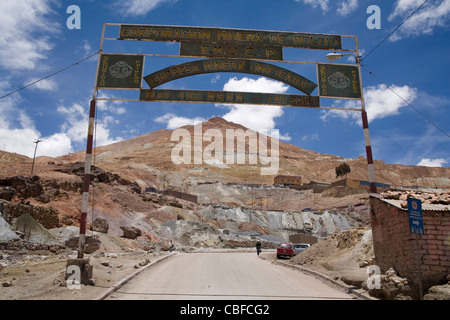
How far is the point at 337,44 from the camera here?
1229 centimetres

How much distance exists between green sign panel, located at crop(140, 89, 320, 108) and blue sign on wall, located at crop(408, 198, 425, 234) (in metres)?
5.32

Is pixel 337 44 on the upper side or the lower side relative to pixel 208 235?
upper

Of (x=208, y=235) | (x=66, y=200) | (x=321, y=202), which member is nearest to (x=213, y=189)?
(x=321, y=202)

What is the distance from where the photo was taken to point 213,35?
11.9 metres

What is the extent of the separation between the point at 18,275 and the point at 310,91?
12471mm

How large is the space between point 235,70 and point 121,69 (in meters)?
3.98

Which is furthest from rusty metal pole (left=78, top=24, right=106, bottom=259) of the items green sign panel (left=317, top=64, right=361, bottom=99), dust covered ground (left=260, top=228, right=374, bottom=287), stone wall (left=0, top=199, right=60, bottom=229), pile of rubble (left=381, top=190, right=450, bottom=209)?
stone wall (left=0, top=199, right=60, bottom=229)

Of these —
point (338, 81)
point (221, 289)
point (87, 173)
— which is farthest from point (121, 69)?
point (221, 289)

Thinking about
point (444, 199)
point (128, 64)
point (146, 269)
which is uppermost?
point (128, 64)

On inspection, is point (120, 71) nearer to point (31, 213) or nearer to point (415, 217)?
point (415, 217)

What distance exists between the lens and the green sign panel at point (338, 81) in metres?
11.9
